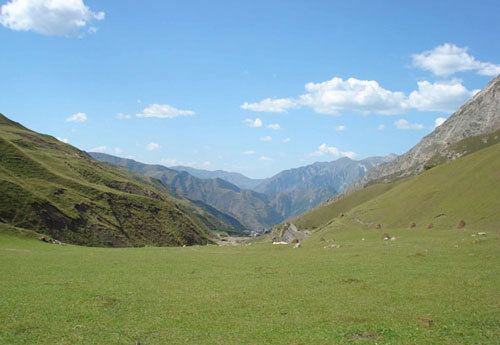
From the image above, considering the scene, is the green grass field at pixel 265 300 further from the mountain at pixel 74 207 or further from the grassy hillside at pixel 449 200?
the mountain at pixel 74 207

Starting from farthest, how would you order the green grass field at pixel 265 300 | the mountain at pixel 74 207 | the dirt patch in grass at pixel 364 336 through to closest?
1. the mountain at pixel 74 207
2. the green grass field at pixel 265 300
3. the dirt patch in grass at pixel 364 336

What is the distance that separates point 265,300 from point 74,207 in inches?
3738

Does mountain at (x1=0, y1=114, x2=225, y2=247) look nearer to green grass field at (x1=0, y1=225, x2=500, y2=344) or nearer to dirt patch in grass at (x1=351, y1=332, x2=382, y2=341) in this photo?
green grass field at (x1=0, y1=225, x2=500, y2=344)

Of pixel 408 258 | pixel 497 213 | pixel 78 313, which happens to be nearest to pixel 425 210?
pixel 497 213

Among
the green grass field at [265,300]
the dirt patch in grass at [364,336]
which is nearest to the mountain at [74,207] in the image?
the green grass field at [265,300]

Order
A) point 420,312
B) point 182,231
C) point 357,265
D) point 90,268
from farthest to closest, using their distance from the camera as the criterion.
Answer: point 182,231
point 90,268
point 357,265
point 420,312

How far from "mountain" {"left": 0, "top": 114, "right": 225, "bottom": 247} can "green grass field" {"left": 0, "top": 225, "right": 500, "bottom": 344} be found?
185 feet

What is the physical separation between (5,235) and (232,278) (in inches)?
1907

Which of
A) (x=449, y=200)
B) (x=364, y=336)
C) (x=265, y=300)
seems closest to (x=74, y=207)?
(x=265, y=300)

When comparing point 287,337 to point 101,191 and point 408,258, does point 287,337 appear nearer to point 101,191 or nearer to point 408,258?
point 408,258

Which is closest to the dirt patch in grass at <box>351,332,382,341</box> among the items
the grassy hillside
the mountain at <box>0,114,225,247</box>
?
the grassy hillside

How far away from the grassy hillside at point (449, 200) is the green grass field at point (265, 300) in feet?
103

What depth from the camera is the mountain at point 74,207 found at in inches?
3435

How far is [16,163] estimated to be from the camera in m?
109
